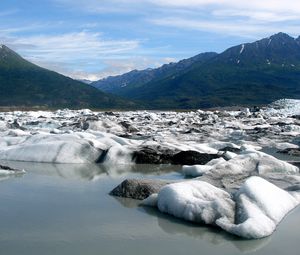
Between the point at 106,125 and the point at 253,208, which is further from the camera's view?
the point at 106,125

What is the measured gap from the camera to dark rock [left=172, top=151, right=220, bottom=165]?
15391 millimetres

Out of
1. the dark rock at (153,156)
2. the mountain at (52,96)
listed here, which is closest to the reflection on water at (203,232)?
the dark rock at (153,156)

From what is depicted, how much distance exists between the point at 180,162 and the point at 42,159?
4407 millimetres

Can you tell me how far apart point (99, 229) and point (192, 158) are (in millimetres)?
8114

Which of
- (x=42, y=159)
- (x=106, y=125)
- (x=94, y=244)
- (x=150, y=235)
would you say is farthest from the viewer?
(x=106, y=125)

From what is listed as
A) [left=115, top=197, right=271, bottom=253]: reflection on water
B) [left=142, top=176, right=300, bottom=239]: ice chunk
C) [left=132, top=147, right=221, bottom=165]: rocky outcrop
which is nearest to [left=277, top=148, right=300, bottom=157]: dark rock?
[left=132, top=147, right=221, bottom=165]: rocky outcrop

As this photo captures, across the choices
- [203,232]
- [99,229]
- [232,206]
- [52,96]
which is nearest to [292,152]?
[232,206]

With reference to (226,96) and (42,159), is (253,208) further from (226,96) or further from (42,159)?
(226,96)

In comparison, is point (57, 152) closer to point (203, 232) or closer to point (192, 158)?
point (192, 158)

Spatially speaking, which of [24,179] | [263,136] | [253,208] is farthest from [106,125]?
[253,208]

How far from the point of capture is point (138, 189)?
1016cm

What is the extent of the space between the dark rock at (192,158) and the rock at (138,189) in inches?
204

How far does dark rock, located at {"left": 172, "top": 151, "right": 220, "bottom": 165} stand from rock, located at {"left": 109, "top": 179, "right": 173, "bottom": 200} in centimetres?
517

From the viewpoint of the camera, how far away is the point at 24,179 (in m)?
12.1
